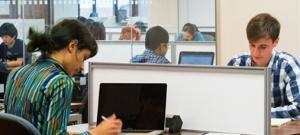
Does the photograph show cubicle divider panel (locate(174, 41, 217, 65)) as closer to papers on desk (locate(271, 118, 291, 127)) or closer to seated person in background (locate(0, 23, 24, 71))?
seated person in background (locate(0, 23, 24, 71))

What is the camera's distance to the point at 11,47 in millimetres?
6508

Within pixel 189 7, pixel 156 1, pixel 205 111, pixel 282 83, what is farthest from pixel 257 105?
pixel 156 1

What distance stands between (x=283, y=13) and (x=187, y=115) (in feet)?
7.09

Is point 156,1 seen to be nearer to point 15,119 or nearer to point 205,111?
point 205,111

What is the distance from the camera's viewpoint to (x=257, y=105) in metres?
2.74

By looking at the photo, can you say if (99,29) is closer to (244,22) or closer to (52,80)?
(244,22)

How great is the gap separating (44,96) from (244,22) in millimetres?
3064

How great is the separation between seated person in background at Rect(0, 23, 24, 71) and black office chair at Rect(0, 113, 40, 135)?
4508 millimetres

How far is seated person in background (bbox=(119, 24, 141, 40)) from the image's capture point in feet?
21.1

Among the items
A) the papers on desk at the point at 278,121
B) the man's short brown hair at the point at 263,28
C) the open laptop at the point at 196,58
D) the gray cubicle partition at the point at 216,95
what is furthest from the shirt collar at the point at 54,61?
the open laptop at the point at 196,58

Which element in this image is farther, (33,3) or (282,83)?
(33,3)

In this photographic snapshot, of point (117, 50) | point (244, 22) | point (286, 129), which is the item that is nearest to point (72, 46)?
point (286, 129)

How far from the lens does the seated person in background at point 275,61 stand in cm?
324

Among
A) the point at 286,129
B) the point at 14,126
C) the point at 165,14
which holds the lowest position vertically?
the point at 286,129
